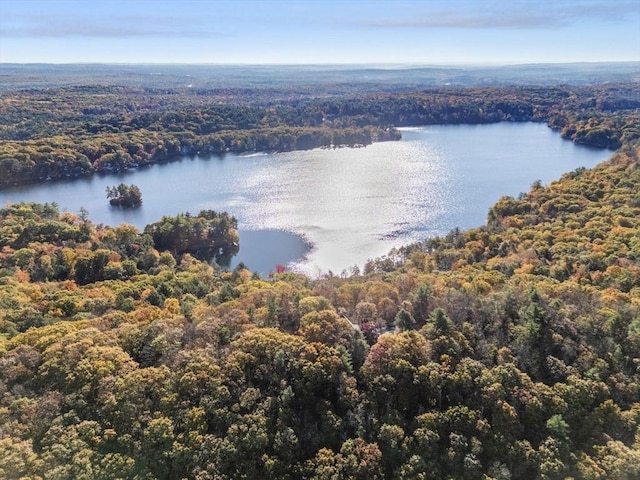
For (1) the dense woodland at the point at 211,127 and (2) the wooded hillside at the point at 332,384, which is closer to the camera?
(2) the wooded hillside at the point at 332,384

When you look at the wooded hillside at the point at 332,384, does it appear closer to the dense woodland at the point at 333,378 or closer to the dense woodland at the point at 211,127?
the dense woodland at the point at 333,378

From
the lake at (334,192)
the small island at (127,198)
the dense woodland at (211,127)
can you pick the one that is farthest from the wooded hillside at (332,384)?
the dense woodland at (211,127)

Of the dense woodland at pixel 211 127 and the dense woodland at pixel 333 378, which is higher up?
the dense woodland at pixel 211 127

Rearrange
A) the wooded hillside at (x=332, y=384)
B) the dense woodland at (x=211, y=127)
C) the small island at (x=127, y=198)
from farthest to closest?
the dense woodland at (x=211, y=127), the small island at (x=127, y=198), the wooded hillside at (x=332, y=384)

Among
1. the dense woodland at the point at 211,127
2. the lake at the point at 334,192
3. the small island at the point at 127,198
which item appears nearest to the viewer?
the lake at the point at 334,192

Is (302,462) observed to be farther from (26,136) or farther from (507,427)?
(26,136)

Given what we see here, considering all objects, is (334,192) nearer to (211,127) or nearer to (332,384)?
(332,384)

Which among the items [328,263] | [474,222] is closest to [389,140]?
[474,222]

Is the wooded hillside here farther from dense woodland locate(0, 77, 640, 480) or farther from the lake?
the lake
